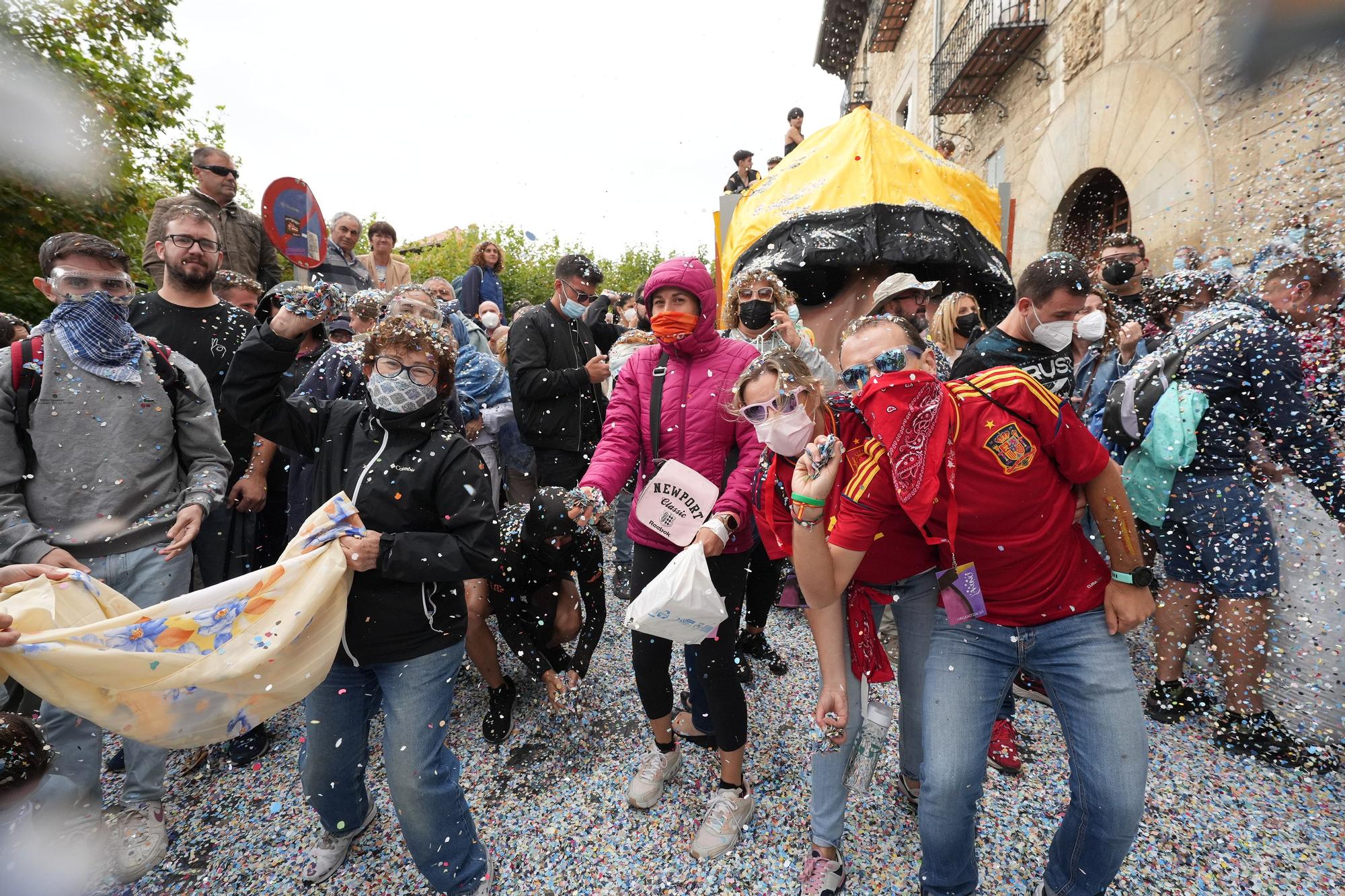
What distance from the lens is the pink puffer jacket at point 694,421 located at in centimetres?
235

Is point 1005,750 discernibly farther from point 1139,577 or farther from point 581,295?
point 581,295

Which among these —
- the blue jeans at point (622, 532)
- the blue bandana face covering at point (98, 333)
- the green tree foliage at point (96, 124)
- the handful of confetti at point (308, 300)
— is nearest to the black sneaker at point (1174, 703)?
the blue jeans at point (622, 532)

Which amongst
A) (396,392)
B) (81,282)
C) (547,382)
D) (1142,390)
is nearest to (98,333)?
(81,282)

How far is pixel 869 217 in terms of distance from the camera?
14.9 ft

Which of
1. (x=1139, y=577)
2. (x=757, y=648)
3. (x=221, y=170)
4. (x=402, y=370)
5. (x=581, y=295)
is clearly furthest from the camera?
(x=581, y=295)

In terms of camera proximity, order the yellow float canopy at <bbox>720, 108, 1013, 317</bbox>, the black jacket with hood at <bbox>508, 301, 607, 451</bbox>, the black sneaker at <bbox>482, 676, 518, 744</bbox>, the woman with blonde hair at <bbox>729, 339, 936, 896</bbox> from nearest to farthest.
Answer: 1. the woman with blonde hair at <bbox>729, 339, 936, 896</bbox>
2. the black sneaker at <bbox>482, 676, 518, 744</bbox>
3. the black jacket with hood at <bbox>508, 301, 607, 451</bbox>
4. the yellow float canopy at <bbox>720, 108, 1013, 317</bbox>

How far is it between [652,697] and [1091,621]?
5.34 feet

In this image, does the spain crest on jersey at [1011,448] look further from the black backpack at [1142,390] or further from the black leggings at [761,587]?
the black leggings at [761,587]

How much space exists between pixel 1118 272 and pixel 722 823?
380 cm

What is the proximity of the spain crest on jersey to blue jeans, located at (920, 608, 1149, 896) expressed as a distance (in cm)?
51

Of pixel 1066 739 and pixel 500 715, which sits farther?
pixel 500 715

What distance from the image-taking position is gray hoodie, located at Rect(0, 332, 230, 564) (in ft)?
6.88

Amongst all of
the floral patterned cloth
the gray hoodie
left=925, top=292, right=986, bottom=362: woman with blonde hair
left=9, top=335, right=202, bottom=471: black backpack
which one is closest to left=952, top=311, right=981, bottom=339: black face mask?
left=925, top=292, right=986, bottom=362: woman with blonde hair

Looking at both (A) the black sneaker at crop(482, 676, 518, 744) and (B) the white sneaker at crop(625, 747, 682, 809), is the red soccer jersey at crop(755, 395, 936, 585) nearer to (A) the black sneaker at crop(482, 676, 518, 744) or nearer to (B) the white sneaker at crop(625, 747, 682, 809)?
(B) the white sneaker at crop(625, 747, 682, 809)
